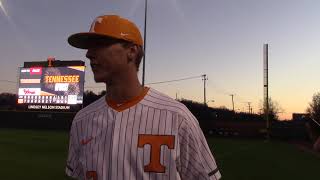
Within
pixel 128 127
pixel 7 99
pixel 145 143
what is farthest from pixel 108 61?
pixel 7 99

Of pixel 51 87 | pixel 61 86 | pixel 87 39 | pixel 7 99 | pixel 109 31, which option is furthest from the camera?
pixel 7 99

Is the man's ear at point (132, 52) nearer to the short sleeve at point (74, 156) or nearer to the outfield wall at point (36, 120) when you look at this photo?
the short sleeve at point (74, 156)

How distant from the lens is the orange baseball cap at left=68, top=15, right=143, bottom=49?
280 cm

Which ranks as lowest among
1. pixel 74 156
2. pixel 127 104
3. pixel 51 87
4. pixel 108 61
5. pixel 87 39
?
pixel 74 156

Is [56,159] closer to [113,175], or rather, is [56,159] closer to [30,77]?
[113,175]

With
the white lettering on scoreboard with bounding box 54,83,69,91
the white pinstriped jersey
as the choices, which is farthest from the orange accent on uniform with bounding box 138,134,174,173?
the white lettering on scoreboard with bounding box 54,83,69,91

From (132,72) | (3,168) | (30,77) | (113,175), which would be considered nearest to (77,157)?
(113,175)

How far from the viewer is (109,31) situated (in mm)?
2793

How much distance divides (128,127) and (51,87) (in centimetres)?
4948

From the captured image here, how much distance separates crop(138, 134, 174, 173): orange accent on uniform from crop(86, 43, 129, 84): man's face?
43 cm

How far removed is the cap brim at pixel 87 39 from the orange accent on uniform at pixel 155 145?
639 mm

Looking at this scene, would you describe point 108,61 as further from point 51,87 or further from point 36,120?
point 36,120

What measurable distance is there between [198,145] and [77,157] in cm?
83

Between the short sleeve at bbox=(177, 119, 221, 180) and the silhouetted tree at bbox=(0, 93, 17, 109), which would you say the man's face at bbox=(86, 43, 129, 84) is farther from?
the silhouetted tree at bbox=(0, 93, 17, 109)
